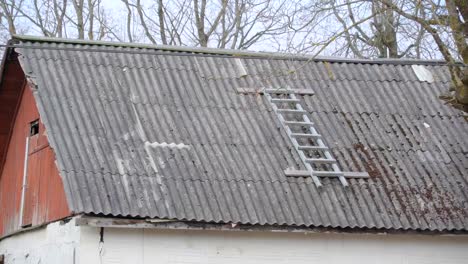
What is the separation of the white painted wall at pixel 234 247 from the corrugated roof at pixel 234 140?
50 cm

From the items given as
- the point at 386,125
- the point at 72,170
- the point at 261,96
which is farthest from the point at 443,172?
the point at 72,170

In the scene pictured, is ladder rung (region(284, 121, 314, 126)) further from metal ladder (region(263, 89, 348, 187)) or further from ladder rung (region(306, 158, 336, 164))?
ladder rung (region(306, 158, 336, 164))

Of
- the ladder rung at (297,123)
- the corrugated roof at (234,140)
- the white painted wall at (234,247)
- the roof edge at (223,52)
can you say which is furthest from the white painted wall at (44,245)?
the ladder rung at (297,123)

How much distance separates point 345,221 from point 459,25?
3.17m

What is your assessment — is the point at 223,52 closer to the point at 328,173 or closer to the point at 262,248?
the point at 328,173

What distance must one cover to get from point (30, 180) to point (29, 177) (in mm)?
112

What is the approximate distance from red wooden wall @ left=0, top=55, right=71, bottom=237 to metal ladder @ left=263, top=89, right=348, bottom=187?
368 centimetres

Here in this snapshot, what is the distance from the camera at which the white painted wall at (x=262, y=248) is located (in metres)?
12.0

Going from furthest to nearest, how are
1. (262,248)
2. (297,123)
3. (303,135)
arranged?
(297,123)
(303,135)
(262,248)

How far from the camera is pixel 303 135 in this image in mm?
13789

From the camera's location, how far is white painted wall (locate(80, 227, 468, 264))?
39.3ft

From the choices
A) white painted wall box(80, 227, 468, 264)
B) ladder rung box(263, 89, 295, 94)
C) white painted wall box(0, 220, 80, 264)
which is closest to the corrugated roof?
ladder rung box(263, 89, 295, 94)

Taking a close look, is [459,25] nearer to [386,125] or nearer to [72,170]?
[386,125]

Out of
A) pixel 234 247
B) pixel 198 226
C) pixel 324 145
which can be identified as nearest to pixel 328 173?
pixel 324 145
